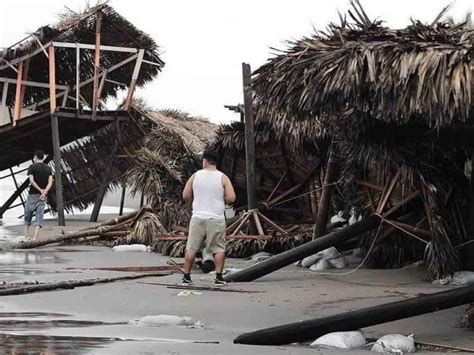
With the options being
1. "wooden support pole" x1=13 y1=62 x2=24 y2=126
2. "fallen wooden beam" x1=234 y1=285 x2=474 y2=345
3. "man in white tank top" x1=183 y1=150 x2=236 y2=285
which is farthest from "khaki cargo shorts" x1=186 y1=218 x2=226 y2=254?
"wooden support pole" x1=13 y1=62 x2=24 y2=126

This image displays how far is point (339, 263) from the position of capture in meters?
12.8

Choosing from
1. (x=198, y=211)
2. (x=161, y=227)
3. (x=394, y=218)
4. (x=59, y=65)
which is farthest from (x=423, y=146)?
(x=59, y=65)

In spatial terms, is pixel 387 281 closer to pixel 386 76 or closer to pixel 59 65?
pixel 386 76

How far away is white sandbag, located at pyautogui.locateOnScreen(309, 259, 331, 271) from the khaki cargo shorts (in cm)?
242

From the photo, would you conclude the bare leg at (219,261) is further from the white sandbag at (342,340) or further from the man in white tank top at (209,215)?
the white sandbag at (342,340)

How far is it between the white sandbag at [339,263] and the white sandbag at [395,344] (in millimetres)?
6103

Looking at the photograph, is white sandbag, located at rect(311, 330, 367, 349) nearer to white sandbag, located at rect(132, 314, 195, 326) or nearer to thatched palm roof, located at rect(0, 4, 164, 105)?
white sandbag, located at rect(132, 314, 195, 326)

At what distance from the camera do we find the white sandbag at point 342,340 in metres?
6.68

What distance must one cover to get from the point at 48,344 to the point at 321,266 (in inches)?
277

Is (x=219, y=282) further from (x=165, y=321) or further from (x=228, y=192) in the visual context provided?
(x=165, y=321)

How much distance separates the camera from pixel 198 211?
10.9 meters

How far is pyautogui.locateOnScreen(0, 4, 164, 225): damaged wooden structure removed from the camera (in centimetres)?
2183

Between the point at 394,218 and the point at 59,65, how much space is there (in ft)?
49.6

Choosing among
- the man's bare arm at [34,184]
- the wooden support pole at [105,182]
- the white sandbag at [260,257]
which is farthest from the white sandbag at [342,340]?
the wooden support pole at [105,182]
